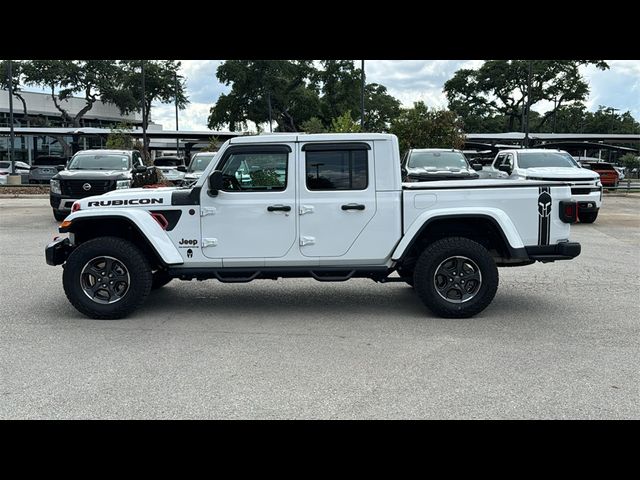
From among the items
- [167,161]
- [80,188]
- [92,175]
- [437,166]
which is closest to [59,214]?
[80,188]

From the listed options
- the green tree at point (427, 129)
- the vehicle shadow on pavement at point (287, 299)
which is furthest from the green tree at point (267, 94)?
the vehicle shadow on pavement at point (287, 299)

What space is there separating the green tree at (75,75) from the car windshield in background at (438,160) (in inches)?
1554

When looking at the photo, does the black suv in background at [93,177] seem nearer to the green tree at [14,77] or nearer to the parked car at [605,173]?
the parked car at [605,173]

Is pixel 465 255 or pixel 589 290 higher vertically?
pixel 465 255

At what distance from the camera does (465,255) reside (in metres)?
6.49

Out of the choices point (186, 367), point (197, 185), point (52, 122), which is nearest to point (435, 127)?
point (197, 185)

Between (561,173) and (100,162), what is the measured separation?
1152 cm

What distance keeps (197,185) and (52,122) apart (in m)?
65.6

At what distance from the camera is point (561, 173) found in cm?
1465

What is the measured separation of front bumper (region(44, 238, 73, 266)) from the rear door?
2.64 meters

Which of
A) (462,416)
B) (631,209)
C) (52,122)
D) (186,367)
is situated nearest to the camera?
(462,416)

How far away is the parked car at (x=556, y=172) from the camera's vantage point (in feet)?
47.1

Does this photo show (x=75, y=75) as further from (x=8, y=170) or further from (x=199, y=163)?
(x=199, y=163)

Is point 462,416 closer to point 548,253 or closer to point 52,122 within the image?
point 548,253
